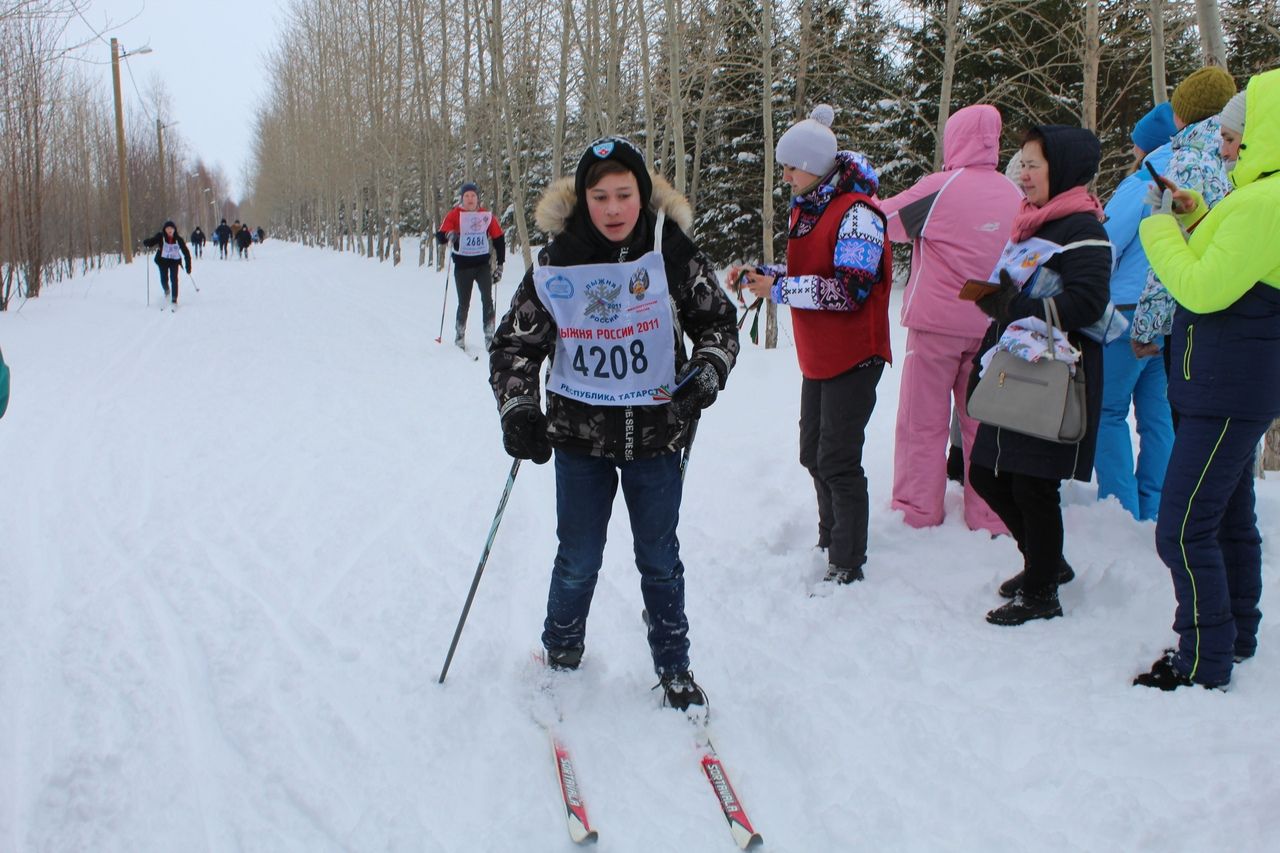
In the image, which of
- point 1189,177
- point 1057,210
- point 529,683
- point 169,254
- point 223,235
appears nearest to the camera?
point 529,683

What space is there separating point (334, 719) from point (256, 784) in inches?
14.5

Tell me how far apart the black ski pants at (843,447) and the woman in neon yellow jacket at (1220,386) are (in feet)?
4.02

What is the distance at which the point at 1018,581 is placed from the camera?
3.68 metres

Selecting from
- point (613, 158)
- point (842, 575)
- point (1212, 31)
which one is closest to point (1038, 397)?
point (842, 575)

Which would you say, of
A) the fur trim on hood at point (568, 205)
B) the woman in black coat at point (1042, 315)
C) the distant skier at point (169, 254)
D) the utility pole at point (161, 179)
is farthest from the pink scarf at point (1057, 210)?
the utility pole at point (161, 179)

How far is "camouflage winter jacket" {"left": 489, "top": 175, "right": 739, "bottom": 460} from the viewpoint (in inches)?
112

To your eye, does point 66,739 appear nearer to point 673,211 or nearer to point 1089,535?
point 673,211

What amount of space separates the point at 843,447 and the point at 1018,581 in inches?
36.4

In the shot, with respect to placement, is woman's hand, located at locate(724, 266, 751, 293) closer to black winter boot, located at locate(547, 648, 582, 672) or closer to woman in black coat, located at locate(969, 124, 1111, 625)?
woman in black coat, located at locate(969, 124, 1111, 625)

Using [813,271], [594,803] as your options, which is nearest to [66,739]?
[594,803]

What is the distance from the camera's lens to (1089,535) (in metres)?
4.05

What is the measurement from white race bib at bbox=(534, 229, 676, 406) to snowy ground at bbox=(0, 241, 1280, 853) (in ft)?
3.78

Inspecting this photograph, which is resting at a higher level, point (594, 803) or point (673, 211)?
point (673, 211)

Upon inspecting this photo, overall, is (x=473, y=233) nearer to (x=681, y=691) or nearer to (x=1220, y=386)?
(x=681, y=691)
